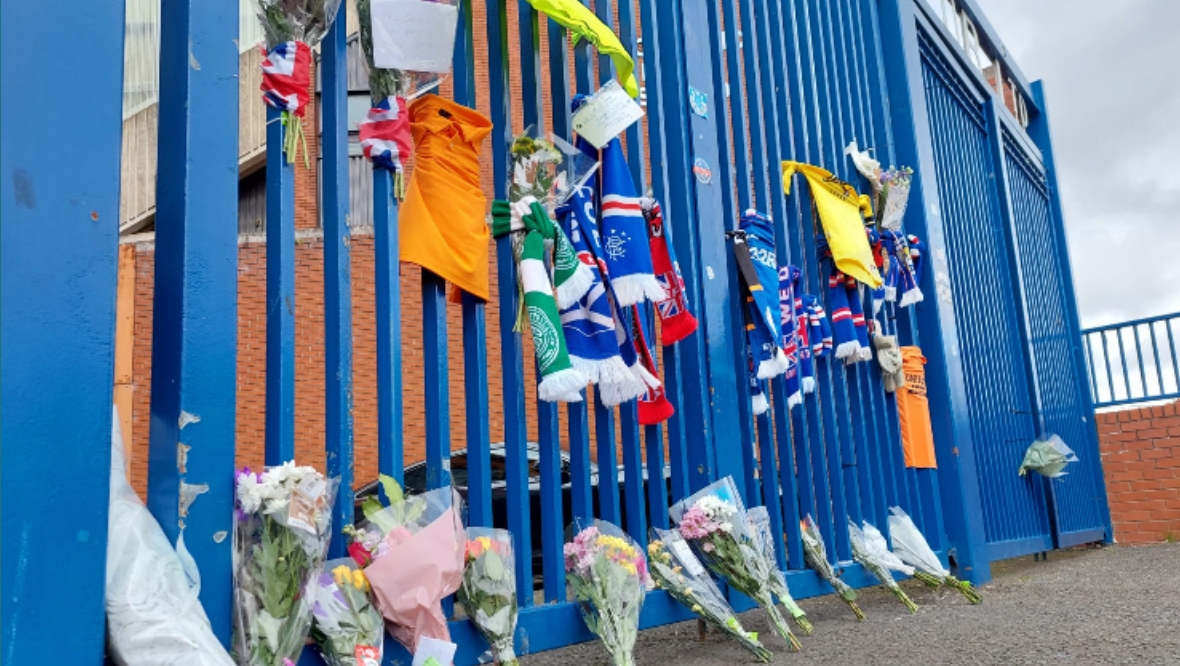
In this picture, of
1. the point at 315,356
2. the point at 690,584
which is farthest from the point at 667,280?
the point at 315,356

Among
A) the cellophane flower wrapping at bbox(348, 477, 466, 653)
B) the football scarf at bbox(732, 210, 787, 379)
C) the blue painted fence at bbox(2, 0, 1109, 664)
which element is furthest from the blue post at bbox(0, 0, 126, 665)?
the football scarf at bbox(732, 210, 787, 379)

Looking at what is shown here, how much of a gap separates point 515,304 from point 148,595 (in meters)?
1.43

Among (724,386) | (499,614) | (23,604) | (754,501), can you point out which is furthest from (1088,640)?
(23,604)

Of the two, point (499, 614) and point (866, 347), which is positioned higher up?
point (866, 347)

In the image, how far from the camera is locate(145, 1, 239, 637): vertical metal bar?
194 centimetres

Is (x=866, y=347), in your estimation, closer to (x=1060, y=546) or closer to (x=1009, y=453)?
(x=1009, y=453)

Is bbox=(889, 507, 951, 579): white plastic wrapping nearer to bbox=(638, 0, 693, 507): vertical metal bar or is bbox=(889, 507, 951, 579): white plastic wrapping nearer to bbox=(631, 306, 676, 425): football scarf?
bbox=(638, 0, 693, 507): vertical metal bar

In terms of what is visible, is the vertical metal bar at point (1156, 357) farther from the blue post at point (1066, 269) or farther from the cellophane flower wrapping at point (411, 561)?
the cellophane flower wrapping at point (411, 561)

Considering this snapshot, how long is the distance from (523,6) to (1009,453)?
4970 mm

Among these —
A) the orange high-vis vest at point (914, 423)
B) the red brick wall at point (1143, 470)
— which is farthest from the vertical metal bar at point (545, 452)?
the red brick wall at point (1143, 470)

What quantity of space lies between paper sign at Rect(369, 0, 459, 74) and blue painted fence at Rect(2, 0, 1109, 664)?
0.11m

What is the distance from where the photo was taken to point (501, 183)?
3025 mm

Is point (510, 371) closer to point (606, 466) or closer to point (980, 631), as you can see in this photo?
point (606, 466)

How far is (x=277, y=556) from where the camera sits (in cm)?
198
